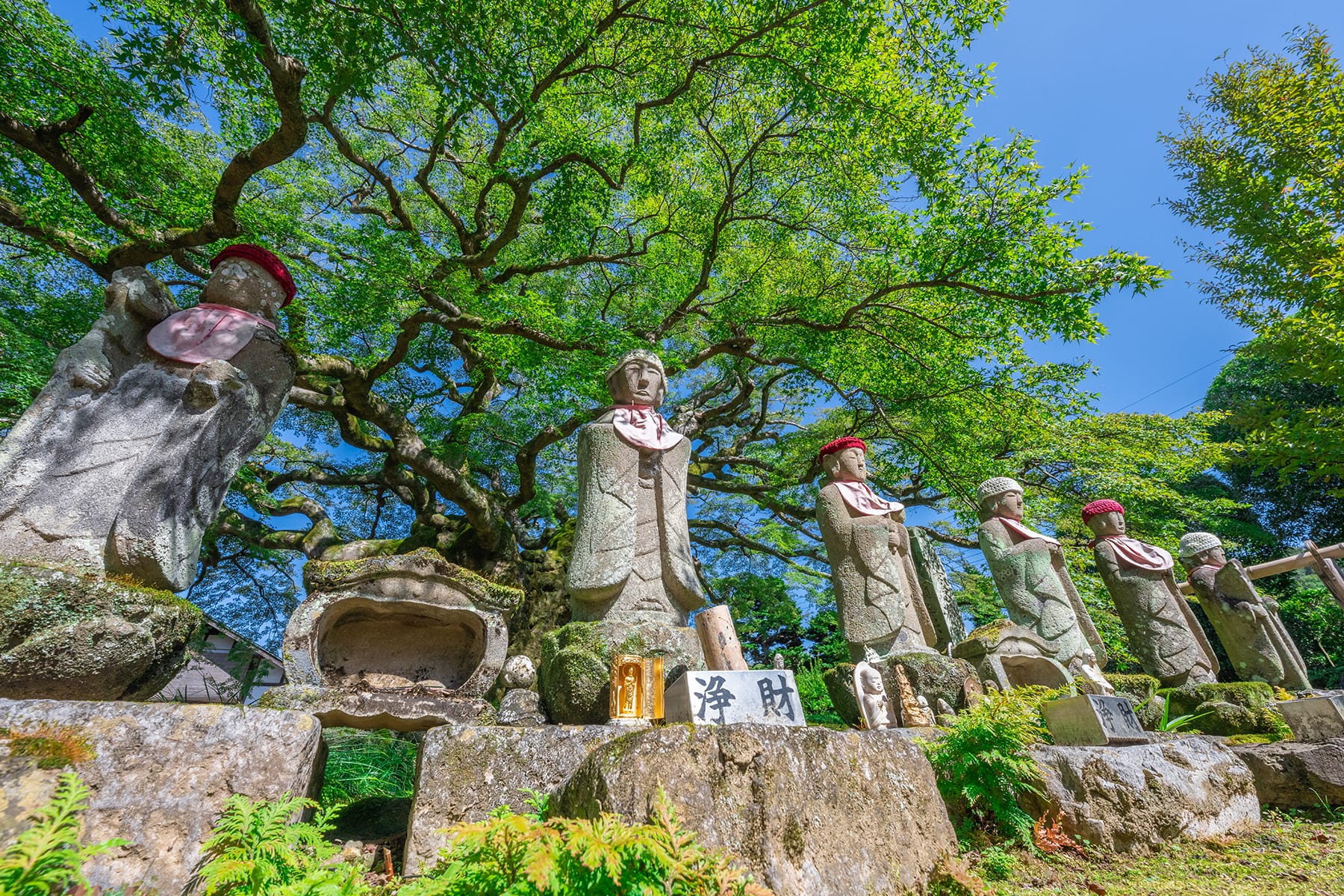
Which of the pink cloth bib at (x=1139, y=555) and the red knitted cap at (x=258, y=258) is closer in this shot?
the red knitted cap at (x=258, y=258)

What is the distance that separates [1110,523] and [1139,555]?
Result: 1.65 feet

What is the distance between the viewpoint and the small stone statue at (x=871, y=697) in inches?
155

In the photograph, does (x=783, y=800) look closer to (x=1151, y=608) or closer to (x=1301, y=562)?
(x=1151, y=608)

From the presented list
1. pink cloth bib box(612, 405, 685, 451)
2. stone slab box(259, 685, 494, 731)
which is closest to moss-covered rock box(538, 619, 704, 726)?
stone slab box(259, 685, 494, 731)

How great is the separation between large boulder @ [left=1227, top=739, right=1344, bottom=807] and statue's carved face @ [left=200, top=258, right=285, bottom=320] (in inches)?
257

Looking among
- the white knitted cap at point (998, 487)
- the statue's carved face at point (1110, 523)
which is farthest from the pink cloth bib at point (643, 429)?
the statue's carved face at point (1110, 523)

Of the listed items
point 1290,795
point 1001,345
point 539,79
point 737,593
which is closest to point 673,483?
point 1290,795

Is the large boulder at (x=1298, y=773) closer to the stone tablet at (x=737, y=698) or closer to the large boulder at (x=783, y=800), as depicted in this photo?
the stone tablet at (x=737, y=698)

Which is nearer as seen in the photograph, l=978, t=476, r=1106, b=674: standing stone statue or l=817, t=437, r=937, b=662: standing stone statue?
l=817, t=437, r=937, b=662: standing stone statue

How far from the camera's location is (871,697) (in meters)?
4.02

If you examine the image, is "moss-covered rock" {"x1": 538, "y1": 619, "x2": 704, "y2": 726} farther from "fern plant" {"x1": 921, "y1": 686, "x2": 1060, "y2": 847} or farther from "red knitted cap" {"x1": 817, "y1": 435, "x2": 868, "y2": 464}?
"red knitted cap" {"x1": 817, "y1": 435, "x2": 868, "y2": 464}

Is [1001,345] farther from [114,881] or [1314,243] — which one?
[114,881]

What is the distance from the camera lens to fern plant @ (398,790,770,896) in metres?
1.37

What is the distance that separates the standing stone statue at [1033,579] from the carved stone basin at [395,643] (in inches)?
182
